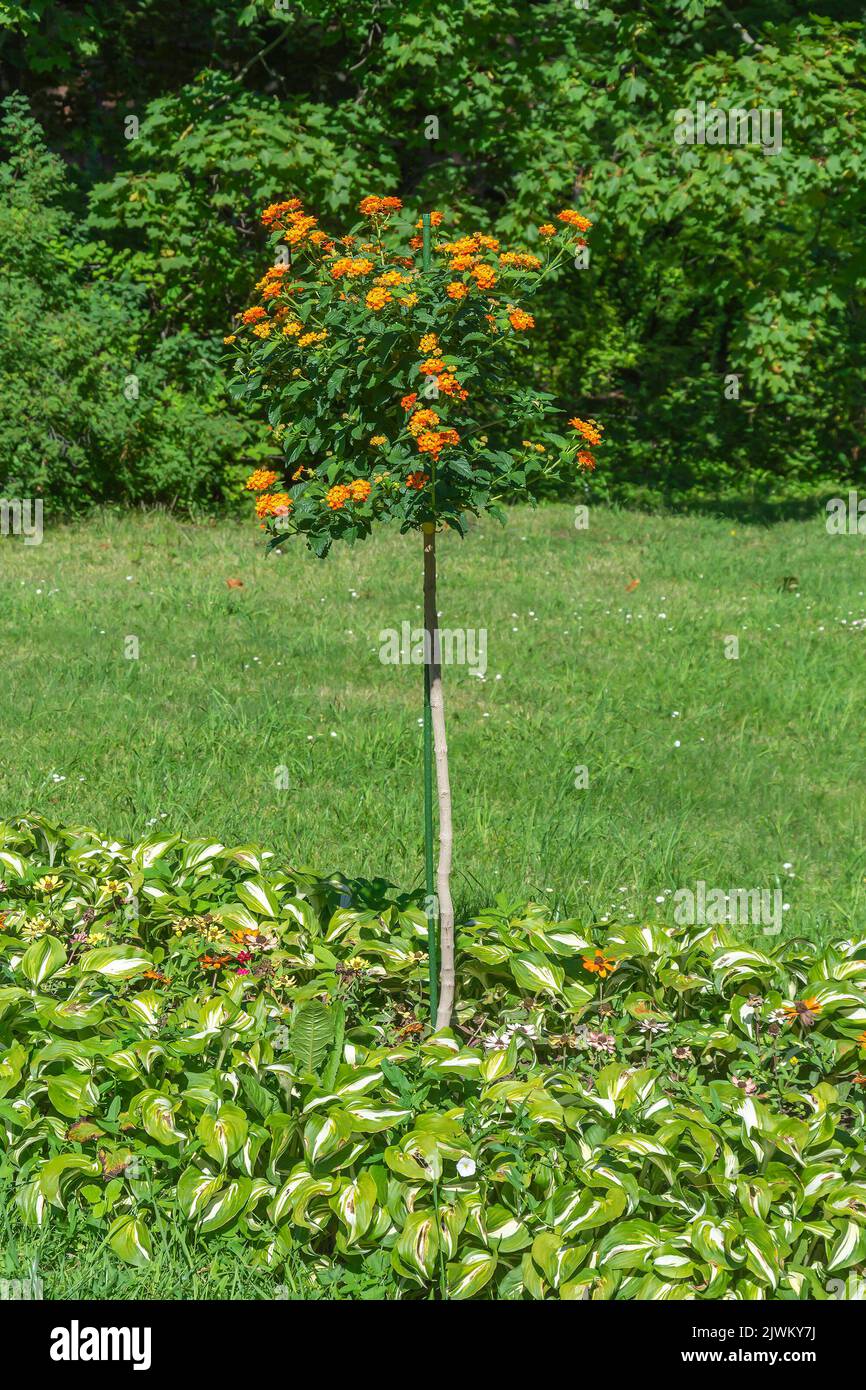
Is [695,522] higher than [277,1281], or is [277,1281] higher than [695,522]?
[695,522]

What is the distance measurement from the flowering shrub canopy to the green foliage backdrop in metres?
7.54

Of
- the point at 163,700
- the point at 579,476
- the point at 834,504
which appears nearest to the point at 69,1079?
the point at 579,476

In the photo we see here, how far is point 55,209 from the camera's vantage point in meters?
11.9

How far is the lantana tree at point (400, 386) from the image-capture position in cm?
371

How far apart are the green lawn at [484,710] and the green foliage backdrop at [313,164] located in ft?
4.68

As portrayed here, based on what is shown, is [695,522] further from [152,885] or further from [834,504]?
[152,885]

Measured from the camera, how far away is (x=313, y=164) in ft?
38.5

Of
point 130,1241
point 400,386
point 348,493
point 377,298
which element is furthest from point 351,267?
point 130,1241

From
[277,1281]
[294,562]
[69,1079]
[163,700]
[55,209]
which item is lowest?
[277,1281]

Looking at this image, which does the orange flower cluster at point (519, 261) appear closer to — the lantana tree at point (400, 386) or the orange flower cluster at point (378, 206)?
the lantana tree at point (400, 386)

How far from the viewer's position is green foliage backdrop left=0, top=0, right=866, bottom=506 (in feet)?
37.7

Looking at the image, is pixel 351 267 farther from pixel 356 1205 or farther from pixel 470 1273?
pixel 470 1273

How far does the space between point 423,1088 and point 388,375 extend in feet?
6.09
